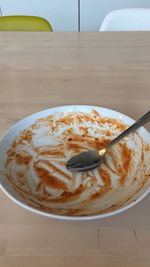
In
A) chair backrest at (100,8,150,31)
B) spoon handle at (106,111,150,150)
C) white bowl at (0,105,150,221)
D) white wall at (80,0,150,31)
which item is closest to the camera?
white bowl at (0,105,150,221)

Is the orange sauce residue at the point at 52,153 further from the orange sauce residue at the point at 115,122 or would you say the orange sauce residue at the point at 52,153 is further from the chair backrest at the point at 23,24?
the chair backrest at the point at 23,24

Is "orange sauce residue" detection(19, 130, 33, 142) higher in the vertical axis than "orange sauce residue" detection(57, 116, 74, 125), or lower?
lower

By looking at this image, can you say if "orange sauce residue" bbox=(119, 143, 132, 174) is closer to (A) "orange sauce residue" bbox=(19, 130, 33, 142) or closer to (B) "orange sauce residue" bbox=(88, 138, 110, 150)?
(B) "orange sauce residue" bbox=(88, 138, 110, 150)

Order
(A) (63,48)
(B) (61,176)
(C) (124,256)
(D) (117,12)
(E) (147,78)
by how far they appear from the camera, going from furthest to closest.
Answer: (D) (117,12) < (A) (63,48) < (E) (147,78) < (B) (61,176) < (C) (124,256)

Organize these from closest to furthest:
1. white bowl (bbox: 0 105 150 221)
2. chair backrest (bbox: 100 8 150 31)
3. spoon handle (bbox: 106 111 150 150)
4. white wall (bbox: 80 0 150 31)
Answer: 1. white bowl (bbox: 0 105 150 221)
2. spoon handle (bbox: 106 111 150 150)
3. chair backrest (bbox: 100 8 150 31)
4. white wall (bbox: 80 0 150 31)

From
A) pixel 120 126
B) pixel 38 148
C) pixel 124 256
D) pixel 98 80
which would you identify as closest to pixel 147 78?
pixel 98 80

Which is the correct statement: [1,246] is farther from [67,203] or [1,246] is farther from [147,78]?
[147,78]

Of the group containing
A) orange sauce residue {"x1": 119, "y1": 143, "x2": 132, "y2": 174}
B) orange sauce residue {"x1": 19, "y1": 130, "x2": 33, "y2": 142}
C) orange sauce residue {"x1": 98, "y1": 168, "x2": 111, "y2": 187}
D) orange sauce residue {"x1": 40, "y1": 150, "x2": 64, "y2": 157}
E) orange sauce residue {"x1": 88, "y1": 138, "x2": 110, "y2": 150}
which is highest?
orange sauce residue {"x1": 19, "y1": 130, "x2": 33, "y2": 142}

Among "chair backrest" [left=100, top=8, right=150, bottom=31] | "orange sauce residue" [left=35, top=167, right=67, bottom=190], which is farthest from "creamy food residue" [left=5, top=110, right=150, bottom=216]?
"chair backrest" [left=100, top=8, right=150, bottom=31]
